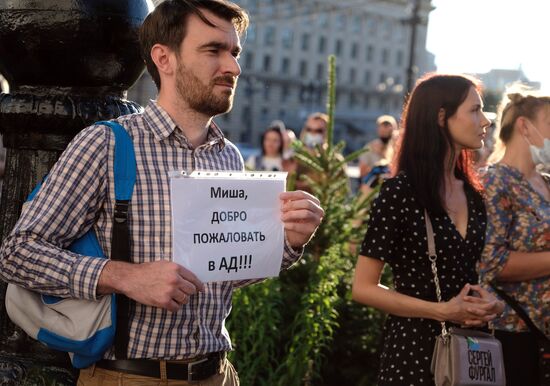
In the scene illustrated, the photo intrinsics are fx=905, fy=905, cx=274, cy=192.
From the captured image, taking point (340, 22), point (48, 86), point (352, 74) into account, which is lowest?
point (352, 74)

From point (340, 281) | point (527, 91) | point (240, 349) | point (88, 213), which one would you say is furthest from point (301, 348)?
point (88, 213)

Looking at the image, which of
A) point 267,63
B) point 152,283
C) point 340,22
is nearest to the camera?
point 152,283

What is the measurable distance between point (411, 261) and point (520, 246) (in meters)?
0.93

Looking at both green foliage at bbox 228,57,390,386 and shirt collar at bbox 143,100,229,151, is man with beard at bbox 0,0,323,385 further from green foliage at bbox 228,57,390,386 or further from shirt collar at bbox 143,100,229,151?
green foliage at bbox 228,57,390,386

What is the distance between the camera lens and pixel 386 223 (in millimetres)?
3590

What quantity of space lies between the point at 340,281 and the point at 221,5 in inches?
117

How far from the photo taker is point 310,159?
19.9 feet

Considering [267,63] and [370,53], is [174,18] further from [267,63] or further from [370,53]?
[370,53]

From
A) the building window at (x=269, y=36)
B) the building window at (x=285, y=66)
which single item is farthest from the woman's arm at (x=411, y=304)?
the building window at (x=285, y=66)

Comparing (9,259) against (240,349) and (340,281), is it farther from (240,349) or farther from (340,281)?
(340,281)

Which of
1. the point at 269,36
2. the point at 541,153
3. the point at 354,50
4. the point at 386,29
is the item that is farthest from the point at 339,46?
the point at 541,153

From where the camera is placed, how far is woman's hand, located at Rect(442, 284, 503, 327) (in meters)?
3.41

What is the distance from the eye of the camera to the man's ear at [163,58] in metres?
2.57

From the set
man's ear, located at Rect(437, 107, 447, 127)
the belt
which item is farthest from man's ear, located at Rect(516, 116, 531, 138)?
the belt
